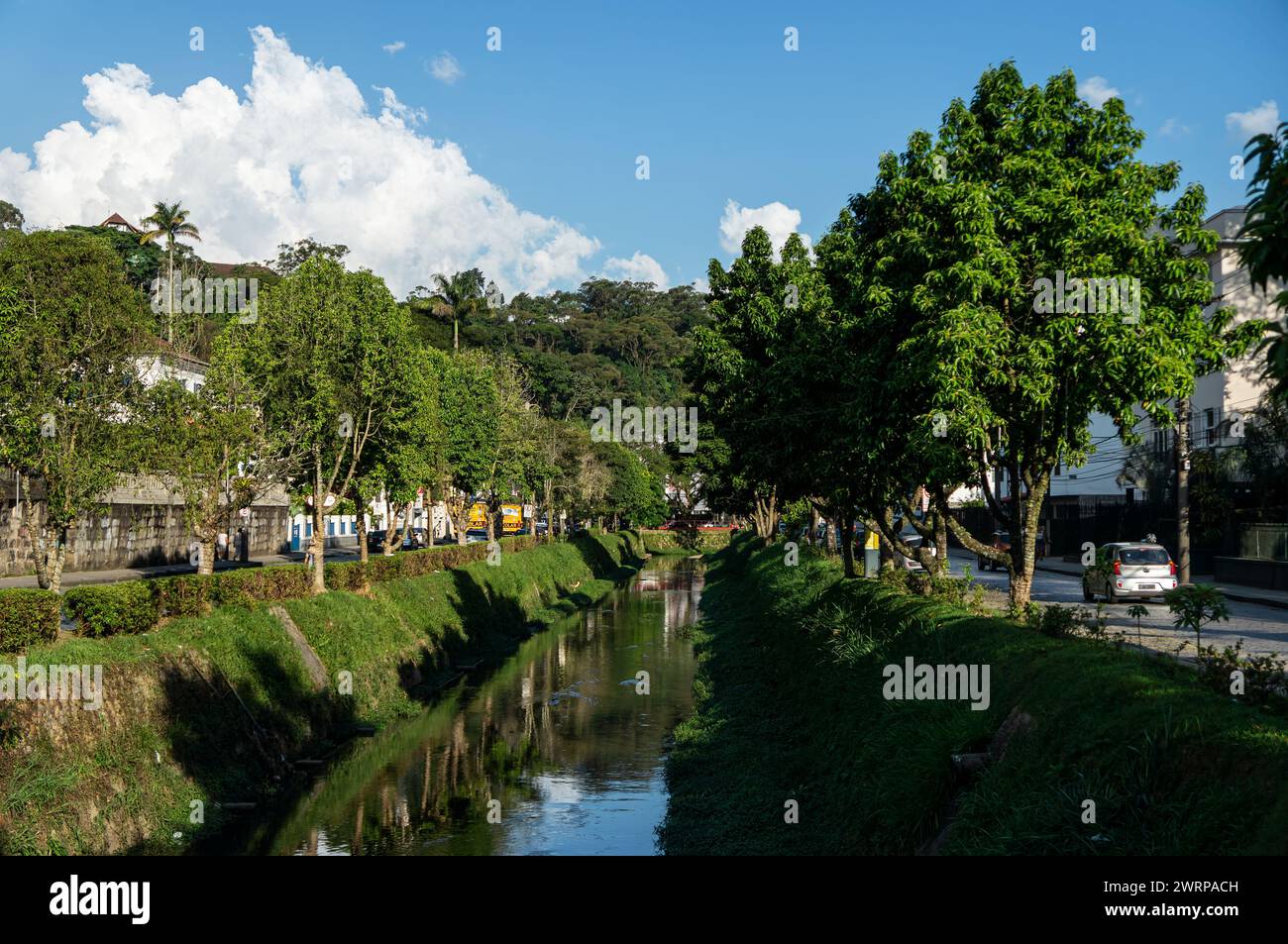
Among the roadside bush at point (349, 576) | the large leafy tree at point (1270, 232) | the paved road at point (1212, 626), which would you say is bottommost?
the paved road at point (1212, 626)

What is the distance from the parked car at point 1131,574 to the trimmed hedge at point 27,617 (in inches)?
1252

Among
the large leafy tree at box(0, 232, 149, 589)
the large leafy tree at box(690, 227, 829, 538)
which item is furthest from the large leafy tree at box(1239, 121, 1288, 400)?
the large leafy tree at box(690, 227, 829, 538)

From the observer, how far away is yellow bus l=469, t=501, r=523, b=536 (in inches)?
4200

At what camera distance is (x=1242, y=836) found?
7660 millimetres

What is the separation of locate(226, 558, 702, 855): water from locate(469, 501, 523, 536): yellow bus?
63601 mm

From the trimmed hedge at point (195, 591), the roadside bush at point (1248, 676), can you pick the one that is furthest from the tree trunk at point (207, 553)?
the roadside bush at point (1248, 676)

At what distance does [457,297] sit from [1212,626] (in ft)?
293

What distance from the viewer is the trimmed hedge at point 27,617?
59.2 ft

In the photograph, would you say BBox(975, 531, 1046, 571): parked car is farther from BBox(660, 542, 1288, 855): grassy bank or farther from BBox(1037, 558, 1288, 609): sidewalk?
BBox(660, 542, 1288, 855): grassy bank

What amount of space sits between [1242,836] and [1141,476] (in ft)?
231

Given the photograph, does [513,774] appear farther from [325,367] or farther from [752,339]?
[752,339]

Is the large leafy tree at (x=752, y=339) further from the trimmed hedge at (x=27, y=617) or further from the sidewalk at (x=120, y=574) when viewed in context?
the trimmed hedge at (x=27, y=617)
